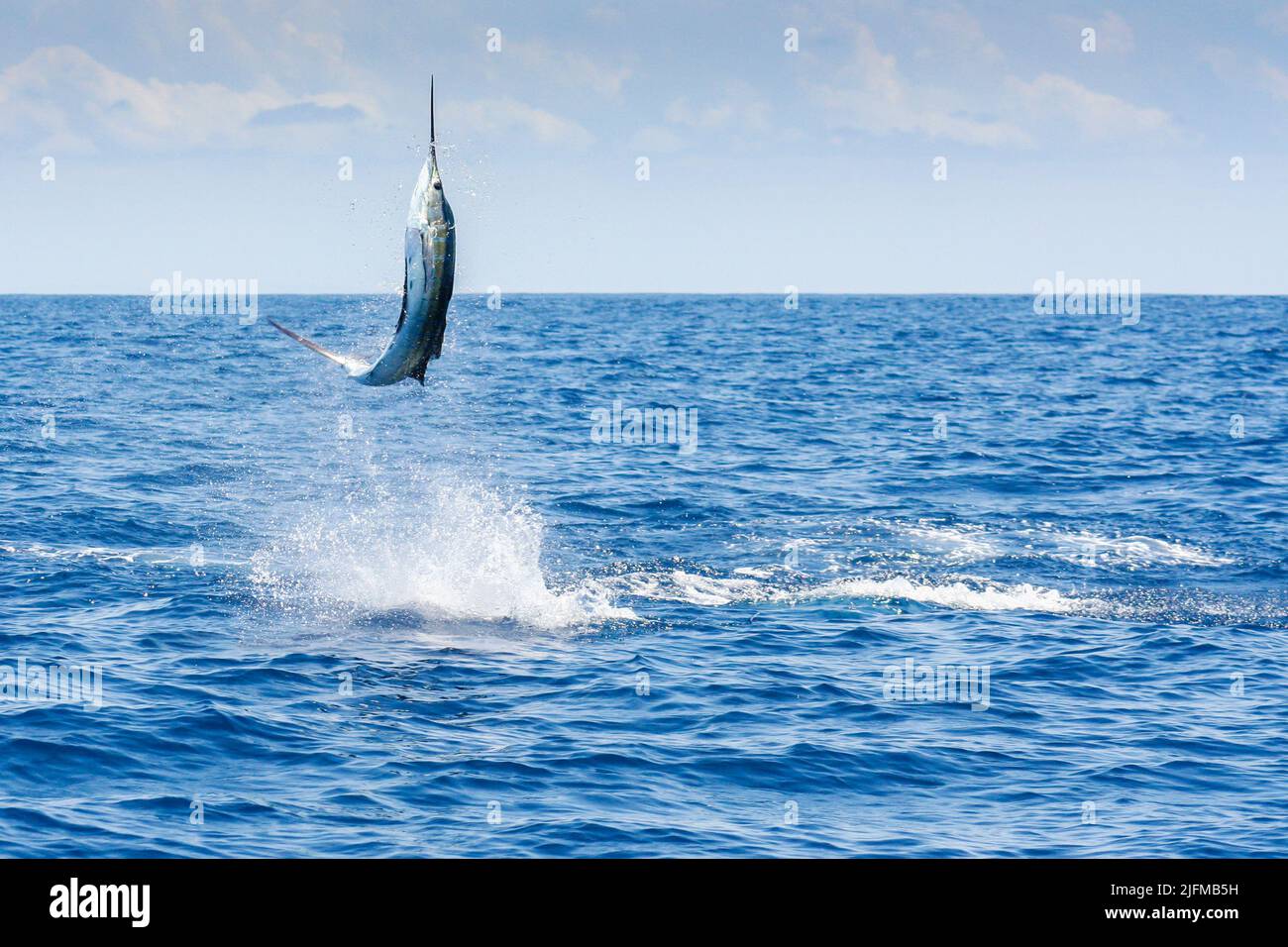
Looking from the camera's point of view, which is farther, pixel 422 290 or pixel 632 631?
pixel 632 631

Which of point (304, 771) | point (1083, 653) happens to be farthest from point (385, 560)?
point (1083, 653)

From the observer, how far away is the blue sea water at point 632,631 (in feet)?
47.0

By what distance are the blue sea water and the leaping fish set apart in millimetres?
2290

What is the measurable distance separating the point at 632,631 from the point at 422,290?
36.6 ft

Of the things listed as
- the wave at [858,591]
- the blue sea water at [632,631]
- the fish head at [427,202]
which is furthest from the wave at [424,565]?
the fish head at [427,202]

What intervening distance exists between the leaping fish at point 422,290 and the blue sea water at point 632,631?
2.29m

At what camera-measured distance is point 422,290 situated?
442 inches

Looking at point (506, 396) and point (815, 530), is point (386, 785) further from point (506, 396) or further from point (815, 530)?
point (506, 396)

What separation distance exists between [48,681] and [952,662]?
39.8ft

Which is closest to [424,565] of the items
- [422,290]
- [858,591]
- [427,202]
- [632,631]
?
[632,631]

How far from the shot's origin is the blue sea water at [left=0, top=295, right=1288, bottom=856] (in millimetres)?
14320
